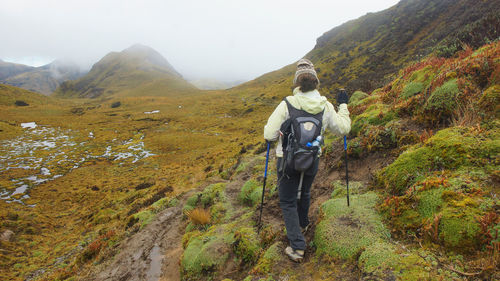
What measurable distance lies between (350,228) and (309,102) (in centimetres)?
241

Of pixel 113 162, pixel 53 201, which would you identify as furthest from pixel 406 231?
pixel 113 162

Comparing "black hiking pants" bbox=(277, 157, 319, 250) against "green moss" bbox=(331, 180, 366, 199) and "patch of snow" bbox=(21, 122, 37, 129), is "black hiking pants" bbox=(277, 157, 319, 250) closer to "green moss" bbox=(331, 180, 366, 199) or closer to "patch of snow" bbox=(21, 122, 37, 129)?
"green moss" bbox=(331, 180, 366, 199)

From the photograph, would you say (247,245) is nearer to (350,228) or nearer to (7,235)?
(350,228)

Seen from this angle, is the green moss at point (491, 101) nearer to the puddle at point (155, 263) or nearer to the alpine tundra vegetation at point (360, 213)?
the alpine tundra vegetation at point (360, 213)

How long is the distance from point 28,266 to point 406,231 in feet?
47.5

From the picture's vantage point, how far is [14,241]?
11570mm

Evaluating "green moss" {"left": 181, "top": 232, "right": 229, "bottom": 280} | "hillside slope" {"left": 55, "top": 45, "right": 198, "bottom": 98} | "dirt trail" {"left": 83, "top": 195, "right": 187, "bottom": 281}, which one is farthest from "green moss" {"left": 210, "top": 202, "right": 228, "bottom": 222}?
"hillside slope" {"left": 55, "top": 45, "right": 198, "bottom": 98}

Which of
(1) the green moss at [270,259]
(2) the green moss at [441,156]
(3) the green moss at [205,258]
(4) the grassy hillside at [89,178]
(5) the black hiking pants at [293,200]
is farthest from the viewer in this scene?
(4) the grassy hillside at [89,178]

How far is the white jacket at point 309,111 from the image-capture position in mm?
3383

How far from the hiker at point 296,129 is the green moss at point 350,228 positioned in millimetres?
476

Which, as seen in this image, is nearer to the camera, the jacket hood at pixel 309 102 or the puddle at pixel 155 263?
the jacket hood at pixel 309 102

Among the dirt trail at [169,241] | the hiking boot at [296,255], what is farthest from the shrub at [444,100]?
the hiking boot at [296,255]

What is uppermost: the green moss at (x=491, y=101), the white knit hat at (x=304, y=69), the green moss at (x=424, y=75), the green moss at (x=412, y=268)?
the white knit hat at (x=304, y=69)

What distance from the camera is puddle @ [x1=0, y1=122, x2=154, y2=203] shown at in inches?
952
